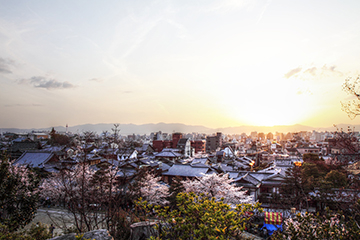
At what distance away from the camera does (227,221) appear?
4.21 meters

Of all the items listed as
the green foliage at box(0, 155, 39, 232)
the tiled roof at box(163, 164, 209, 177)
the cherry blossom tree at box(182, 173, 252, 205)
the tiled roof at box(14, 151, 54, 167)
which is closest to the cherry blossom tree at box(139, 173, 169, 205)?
the cherry blossom tree at box(182, 173, 252, 205)

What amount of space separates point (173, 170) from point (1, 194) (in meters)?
22.4

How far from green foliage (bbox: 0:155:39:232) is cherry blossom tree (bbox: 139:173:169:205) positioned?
416 inches

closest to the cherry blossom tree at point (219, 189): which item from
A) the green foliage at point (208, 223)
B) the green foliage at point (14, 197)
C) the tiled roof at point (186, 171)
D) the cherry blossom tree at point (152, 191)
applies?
the cherry blossom tree at point (152, 191)

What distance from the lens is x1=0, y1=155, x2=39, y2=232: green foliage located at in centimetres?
866

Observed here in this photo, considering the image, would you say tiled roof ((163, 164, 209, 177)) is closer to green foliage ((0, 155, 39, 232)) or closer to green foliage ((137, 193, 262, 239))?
green foliage ((0, 155, 39, 232))

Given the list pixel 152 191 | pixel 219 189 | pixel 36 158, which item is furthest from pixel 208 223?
pixel 36 158

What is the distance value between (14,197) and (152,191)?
13.2 metres

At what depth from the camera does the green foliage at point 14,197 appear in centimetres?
866

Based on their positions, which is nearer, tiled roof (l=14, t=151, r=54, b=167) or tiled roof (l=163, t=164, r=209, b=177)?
tiled roof (l=163, t=164, r=209, b=177)

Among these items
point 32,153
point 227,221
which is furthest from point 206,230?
point 32,153

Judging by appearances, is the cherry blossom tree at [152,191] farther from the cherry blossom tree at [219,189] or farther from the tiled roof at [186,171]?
the tiled roof at [186,171]

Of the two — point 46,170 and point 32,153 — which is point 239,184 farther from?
point 32,153

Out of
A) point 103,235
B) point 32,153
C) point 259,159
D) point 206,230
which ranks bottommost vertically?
point 259,159
